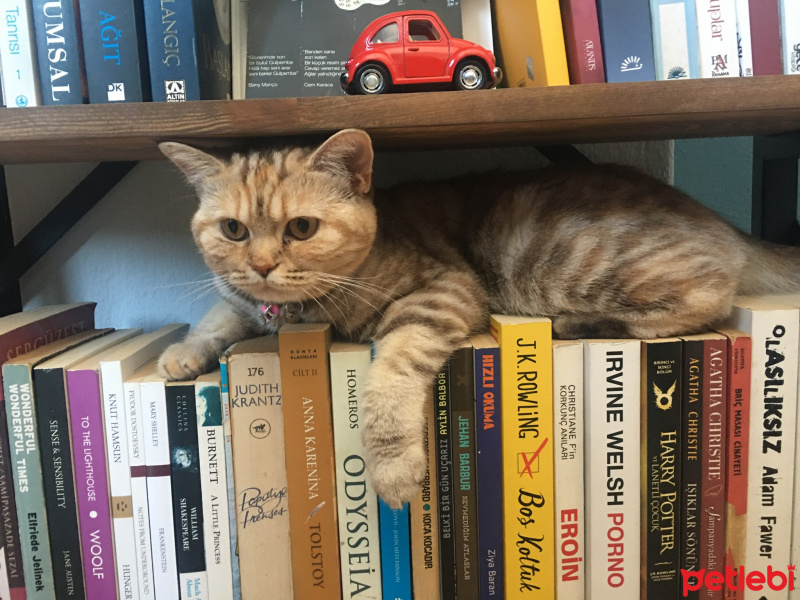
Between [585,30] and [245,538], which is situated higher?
[585,30]

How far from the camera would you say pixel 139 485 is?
0.89 metres

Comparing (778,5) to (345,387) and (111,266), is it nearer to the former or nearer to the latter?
(345,387)

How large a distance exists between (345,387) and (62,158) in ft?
2.52

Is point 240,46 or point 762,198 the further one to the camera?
point 762,198

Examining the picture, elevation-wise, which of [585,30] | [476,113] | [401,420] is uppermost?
[585,30]

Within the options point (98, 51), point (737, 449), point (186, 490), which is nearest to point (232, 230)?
point (98, 51)

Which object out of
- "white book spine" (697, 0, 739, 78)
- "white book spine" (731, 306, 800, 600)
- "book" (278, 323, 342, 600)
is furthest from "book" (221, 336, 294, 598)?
"white book spine" (697, 0, 739, 78)

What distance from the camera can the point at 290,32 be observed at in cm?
100

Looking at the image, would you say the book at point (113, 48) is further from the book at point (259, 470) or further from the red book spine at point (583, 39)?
the red book spine at point (583, 39)

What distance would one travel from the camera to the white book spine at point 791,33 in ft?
2.94

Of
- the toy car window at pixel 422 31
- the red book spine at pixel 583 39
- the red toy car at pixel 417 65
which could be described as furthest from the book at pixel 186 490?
the red book spine at pixel 583 39

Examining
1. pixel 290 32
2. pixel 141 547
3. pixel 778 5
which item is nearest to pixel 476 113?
pixel 290 32

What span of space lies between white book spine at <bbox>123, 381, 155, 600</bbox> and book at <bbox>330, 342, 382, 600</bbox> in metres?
0.33

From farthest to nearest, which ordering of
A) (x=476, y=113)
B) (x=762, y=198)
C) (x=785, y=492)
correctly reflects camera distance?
(x=762, y=198) → (x=785, y=492) → (x=476, y=113)
